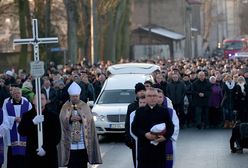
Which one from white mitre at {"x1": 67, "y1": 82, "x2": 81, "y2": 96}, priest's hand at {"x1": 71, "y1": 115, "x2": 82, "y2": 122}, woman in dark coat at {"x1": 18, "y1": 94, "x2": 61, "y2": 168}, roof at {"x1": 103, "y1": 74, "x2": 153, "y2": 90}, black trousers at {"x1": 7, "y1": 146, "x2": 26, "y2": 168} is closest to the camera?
woman in dark coat at {"x1": 18, "y1": 94, "x2": 61, "y2": 168}

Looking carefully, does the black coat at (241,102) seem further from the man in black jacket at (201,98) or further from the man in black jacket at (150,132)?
the man in black jacket at (150,132)

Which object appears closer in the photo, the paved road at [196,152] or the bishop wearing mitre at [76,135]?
the bishop wearing mitre at [76,135]

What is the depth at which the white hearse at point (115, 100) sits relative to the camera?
931 inches

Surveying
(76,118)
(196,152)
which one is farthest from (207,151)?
(76,118)

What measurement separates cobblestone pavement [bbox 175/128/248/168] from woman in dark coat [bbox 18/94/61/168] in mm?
5698

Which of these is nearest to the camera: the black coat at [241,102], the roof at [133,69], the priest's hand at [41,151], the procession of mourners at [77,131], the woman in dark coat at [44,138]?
the procession of mourners at [77,131]

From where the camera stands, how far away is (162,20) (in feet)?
315

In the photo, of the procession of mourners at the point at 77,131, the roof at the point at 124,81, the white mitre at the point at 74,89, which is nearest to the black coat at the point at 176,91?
the roof at the point at 124,81

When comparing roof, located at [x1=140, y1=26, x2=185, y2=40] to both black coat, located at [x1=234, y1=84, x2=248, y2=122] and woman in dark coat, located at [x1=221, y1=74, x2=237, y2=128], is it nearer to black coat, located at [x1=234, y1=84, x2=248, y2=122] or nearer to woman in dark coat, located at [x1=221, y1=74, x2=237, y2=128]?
woman in dark coat, located at [x1=221, y1=74, x2=237, y2=128]

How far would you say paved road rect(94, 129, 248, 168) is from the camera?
1864cm

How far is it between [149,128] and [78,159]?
268 cm

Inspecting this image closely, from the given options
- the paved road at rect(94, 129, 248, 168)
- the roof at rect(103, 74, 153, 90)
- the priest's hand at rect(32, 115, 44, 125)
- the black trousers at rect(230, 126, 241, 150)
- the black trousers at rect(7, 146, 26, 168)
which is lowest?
the paved road at rect(94, 129, 248, 168)

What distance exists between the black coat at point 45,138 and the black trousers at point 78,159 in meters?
0.93

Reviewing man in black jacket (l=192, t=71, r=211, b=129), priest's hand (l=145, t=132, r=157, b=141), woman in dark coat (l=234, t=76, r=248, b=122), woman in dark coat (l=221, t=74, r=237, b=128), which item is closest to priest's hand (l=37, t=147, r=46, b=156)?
priest's hand (l=145, t=132, r=157, b=141)
